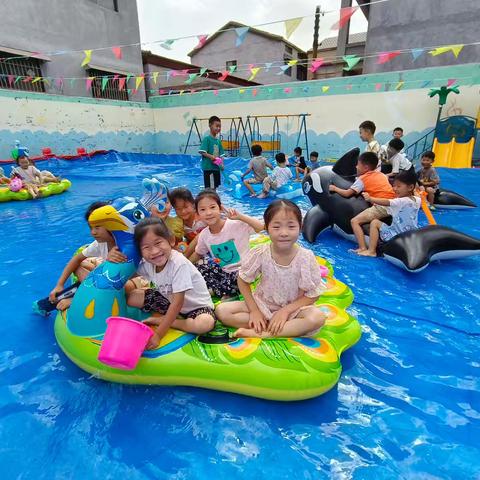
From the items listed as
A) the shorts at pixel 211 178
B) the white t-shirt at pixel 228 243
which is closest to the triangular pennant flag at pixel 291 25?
the shorts at pixel 211 178

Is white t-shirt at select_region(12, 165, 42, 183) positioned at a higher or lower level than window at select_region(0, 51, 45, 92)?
lower

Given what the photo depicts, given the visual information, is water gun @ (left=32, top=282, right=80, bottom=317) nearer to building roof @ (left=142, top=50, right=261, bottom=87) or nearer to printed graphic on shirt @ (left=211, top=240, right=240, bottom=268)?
printed graphic on shirt @ (left=211, top=240, right=240, bottom=268)

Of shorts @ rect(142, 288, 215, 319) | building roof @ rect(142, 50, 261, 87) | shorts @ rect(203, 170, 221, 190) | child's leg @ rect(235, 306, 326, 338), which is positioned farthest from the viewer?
building roof @ rect(142, 50, 261, 87)

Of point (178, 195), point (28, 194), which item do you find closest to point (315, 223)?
point (178, 195)

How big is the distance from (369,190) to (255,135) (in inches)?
379

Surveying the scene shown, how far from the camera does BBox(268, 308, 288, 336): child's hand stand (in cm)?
206

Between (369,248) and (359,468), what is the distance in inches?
113

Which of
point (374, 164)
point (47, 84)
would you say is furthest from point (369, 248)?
point (47, 84)

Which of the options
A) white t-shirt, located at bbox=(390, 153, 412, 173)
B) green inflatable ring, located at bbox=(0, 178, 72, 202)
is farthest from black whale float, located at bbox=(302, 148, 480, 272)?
green inflatable ring, located at bbox=(0, 178, 72, 202)

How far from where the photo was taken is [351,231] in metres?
4.48

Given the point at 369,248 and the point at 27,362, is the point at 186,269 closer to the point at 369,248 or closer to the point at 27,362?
the point at 27,362

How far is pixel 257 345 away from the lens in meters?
1.99

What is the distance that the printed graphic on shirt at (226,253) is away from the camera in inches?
104

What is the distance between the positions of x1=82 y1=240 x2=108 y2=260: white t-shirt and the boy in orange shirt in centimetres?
293
